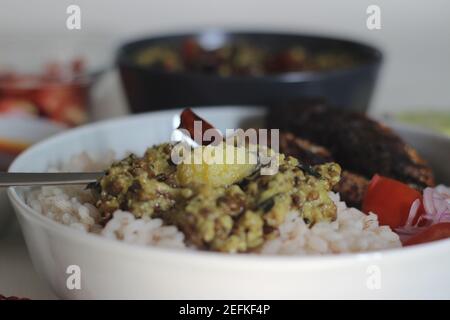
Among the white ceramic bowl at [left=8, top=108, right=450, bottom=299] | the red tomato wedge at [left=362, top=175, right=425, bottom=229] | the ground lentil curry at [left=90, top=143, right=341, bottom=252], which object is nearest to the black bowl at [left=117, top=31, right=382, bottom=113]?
the red tomato wedge at [left=362, top=175, right=425, bottom=229]

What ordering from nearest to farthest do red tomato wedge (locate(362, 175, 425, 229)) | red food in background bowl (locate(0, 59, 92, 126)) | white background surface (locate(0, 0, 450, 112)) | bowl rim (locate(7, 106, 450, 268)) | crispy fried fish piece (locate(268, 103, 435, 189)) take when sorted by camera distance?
1. bowl rim (locate(7, 106, 450, 268))
2. red tomato wedge (locate(362, 175, 425, 229))
3. crispy fried fish piece (locate(268, 103, 435, 189))
4. red food in background bowl (locate(0, 59, 92, 126))
5. white background surface (locate(0, 0, 450, 112))

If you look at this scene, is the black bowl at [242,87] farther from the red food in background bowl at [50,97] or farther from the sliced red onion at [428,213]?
the sliced red onion at [428,213]

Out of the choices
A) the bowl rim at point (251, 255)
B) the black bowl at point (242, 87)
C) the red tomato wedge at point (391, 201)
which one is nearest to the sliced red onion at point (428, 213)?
the red tomato wedge at point (391, 201)

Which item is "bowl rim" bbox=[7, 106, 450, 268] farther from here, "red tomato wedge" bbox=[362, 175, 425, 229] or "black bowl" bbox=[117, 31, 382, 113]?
"black bowl" bbox=[117, 31, 382, 113]

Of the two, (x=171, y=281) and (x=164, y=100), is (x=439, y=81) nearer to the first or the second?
(x=164, y=100)

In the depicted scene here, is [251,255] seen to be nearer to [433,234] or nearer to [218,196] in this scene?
[218,196]

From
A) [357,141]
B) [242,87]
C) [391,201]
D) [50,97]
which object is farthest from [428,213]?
[50,97]
